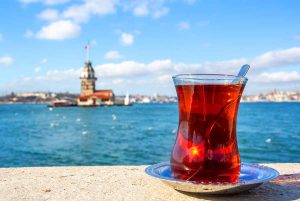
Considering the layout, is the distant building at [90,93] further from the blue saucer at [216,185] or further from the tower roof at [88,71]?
the blue saucer at [216,185]

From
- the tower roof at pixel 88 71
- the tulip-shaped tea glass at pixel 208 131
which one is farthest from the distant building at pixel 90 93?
the tulip-shaped tea glass at pixel 208 131

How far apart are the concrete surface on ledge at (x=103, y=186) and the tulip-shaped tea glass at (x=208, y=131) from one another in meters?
0.12

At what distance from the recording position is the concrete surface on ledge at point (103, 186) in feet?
6.88

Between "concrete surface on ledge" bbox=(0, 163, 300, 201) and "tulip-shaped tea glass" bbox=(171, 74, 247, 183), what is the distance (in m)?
0.12

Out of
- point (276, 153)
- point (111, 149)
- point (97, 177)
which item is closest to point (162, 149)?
point (111, 149)

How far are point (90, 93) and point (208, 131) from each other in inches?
4905

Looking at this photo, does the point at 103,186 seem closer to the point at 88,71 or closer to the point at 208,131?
the point at 208,131

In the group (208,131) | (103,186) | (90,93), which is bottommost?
(103,186)

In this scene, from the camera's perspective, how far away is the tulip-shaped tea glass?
2018mm

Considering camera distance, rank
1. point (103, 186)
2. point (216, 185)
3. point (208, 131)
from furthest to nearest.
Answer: point (103, 186), point (208, 131), point (216, 185)

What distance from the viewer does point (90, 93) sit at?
12550 centimetres

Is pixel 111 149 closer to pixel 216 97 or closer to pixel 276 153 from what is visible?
pixel 276 153

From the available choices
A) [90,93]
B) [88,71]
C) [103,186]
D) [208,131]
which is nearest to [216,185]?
[208,131]

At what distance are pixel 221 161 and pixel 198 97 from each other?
1.00ft
